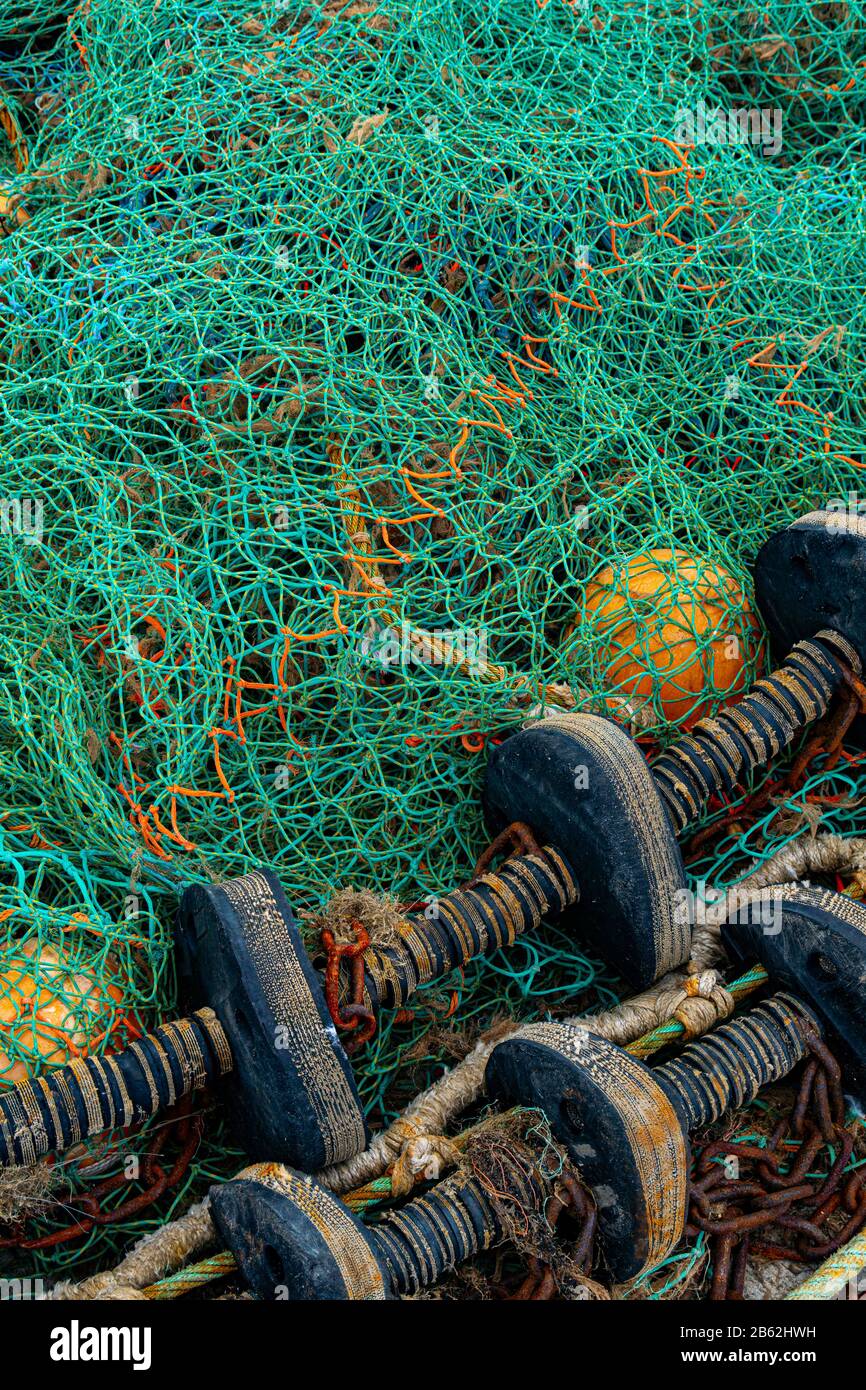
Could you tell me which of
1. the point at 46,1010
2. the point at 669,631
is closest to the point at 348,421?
the point at 669,631

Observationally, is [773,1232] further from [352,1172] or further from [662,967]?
[352,1172]

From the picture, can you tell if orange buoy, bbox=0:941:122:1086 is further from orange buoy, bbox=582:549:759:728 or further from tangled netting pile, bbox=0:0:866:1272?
orange buoy, bbox=582:549:759:728

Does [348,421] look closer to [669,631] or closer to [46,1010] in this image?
[669,631]

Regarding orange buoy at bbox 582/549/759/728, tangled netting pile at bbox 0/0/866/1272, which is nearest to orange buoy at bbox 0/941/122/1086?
tangled netting pile at bbox 0/0/866/1272

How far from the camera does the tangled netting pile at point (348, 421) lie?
137 inches

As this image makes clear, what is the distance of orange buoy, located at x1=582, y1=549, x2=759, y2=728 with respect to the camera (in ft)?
12.5

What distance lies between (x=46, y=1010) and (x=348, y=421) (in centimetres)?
167

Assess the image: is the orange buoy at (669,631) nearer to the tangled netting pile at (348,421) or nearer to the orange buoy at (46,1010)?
the tangled netting pile at (348,421)

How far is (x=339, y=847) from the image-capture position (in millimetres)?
3639

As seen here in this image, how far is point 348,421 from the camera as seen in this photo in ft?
12.5

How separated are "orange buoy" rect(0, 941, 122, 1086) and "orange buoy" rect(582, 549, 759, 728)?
155 centimetres

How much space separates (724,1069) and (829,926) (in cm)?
41

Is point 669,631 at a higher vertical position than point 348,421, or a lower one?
lower
